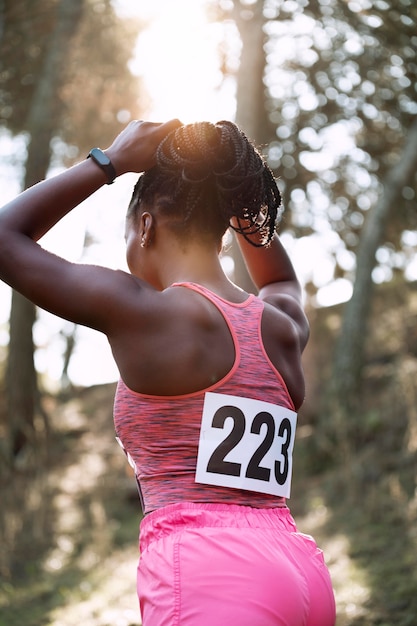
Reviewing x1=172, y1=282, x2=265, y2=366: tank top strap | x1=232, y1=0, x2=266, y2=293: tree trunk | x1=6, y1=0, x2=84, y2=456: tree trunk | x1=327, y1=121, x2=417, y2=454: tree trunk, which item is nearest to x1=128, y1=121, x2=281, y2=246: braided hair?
x1=172, y1=282, x2=265, y2=366: tank top strap

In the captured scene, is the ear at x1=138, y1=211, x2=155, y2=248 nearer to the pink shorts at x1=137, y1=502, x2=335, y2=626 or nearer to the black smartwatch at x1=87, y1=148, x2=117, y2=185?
the black smartwatch at x1=87, y1=148, x2=117, y2=185

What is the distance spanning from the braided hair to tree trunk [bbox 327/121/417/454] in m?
8.52

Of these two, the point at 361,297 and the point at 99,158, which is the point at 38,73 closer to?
the point at 361,297

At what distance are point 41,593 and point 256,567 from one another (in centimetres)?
644

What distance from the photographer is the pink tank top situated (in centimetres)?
167

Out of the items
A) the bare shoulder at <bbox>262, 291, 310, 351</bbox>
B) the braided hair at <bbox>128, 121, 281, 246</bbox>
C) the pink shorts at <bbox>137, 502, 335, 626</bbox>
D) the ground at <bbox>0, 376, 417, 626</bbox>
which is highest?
the braided hair at <bbox>128, 121, 281, 246</bbox>

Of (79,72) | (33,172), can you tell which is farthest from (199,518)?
(79,72)

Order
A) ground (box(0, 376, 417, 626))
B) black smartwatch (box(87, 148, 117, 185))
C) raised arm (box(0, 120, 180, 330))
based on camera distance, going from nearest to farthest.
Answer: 1. raised arm (box(0, 120, 180, 330))
2. black smartwatch (box(87, 148, 117, 185))
3. ground (box(0, 376, 417, 626))

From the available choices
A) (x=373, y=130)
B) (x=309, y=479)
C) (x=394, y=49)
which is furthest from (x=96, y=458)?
(x=394, y=49)

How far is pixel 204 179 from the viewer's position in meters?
1.83

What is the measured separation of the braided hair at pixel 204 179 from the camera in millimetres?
1827

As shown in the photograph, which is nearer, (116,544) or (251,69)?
(251,69)

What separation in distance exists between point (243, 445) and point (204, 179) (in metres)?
0.59

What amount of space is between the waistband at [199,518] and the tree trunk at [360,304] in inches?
339
